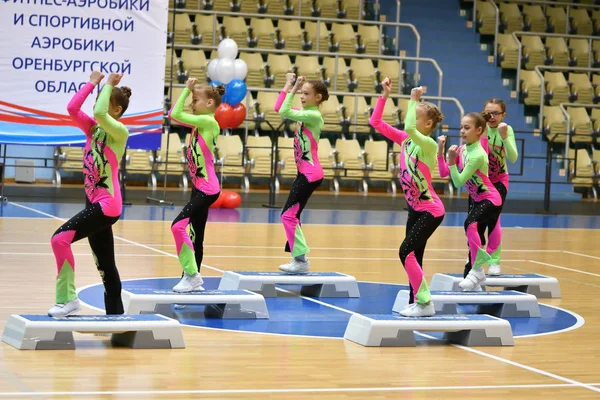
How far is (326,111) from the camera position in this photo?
765 inches

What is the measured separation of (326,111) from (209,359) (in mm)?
13238

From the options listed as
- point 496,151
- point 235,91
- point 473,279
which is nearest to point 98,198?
point 473,279

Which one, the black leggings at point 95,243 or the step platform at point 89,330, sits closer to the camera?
the step platform at point 89,330

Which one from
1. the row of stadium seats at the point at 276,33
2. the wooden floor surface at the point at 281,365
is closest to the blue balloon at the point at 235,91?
the row of stadium seats at the point at 276,33

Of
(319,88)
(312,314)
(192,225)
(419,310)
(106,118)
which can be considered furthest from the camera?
(319,88)

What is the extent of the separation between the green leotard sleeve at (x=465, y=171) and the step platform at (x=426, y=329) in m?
1.04

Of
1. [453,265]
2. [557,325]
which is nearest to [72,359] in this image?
[557,325]

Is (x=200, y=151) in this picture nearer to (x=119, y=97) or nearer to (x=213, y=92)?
(x=213, y=92)

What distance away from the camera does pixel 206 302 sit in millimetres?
7816

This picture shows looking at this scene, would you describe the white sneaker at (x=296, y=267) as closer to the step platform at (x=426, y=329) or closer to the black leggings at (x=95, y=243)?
the step platform at (x=426, y=329)

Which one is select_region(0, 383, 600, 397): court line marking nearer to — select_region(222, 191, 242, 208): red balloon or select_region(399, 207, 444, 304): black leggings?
select_region(399, 207, 444, 304): black leggings

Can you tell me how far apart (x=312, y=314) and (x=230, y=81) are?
28.5 feet

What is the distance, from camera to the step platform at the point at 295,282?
9.09m

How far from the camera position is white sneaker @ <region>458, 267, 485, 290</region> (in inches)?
355
